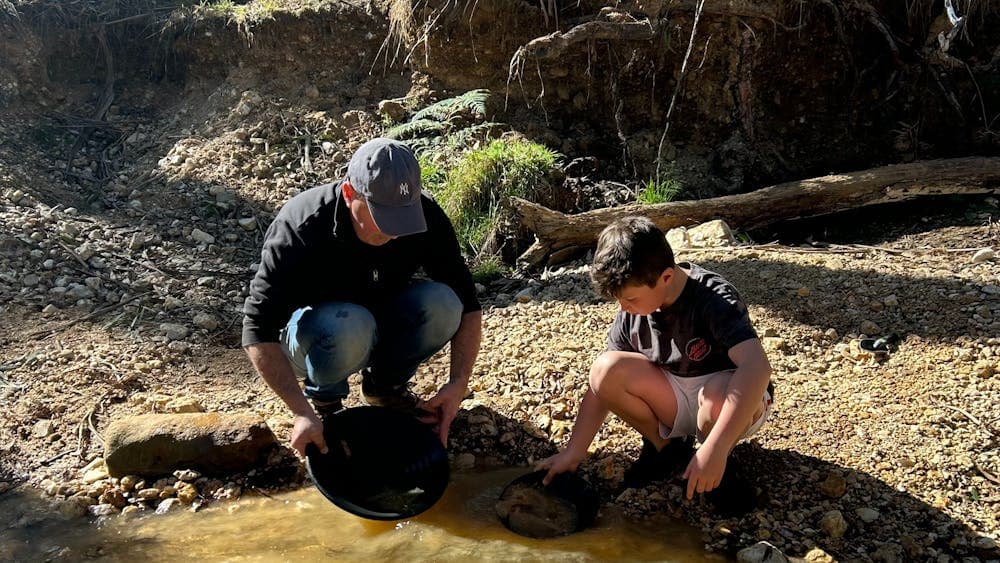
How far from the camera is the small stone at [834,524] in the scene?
91.2 inches

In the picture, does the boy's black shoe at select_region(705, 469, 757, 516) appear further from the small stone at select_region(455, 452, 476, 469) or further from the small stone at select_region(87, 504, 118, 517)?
the small stone at select_region(87, 504, 118, 517)

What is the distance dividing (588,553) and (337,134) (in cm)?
414

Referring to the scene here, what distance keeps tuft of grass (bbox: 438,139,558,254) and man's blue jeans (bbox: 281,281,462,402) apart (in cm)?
200

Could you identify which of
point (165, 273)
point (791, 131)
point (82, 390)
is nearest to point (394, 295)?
point (82, 390)

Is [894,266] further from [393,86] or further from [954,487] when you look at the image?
[393,86]

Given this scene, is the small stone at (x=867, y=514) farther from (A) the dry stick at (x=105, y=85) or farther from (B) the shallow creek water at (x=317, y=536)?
(A) the dry stick at (x=105, y=85)

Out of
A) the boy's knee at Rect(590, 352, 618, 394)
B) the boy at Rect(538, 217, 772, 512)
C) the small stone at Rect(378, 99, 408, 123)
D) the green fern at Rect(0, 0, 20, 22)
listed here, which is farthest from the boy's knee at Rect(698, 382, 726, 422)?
the green fern at Rect(0, 0, 20, 22)

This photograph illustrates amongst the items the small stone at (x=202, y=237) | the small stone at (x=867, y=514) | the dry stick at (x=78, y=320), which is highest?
the small stone at (x=202, y=237)

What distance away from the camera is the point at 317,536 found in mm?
2486

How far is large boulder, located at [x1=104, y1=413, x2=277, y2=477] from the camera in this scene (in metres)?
2.75

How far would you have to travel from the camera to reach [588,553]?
2344mm

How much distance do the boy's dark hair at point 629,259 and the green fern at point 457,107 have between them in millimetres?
3453

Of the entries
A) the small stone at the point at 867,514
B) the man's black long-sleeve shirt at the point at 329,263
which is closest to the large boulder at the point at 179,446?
the man's black long-sleeve shirt at the point at 329,263

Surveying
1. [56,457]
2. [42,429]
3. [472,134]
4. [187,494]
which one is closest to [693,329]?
[187,494]
